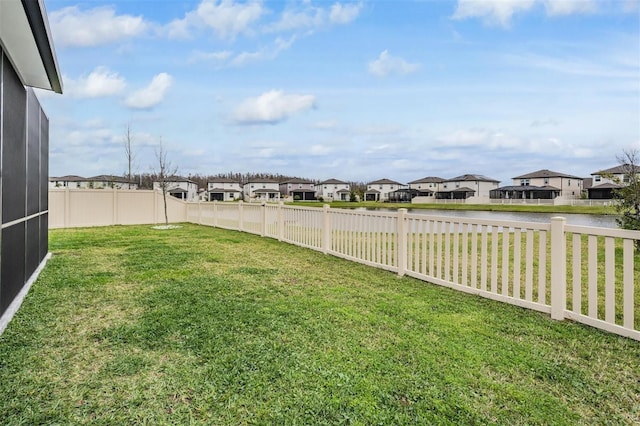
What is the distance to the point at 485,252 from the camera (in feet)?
14.5

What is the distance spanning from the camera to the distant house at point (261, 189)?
63.0 metres

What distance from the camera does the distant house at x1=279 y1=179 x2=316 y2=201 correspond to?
219ft

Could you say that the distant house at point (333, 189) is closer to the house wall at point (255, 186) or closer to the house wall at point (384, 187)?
the house wall at point (384, 187)

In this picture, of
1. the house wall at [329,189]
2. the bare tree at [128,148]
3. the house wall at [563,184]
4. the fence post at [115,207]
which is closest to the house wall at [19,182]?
the fence post at [115,207]

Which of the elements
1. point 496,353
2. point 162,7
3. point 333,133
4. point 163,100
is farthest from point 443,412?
point 333,133

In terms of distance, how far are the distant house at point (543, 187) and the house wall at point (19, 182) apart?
52050mm

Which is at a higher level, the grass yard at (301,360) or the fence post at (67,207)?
the fence post at (67,207)

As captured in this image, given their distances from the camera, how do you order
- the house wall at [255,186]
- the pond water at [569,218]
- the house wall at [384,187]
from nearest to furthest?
1. the pond water at [569,218]
2. the house wall at [255,186]
3. the house wall at [384,187]

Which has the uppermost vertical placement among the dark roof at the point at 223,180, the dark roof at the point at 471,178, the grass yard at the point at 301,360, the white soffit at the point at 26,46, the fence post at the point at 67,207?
the dark roof at the point at 223,180

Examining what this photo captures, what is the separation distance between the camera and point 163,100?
15.8 metres

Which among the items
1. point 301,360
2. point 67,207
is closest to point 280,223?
point 301,360

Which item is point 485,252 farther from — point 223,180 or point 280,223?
point 223,180

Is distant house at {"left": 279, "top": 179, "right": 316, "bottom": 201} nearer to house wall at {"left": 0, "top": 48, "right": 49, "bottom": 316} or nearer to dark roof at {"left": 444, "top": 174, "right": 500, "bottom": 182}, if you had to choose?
dark roof at {"left": 444, "top": 174, "right": 500, "bottom": 182}

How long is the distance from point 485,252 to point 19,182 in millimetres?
5710
